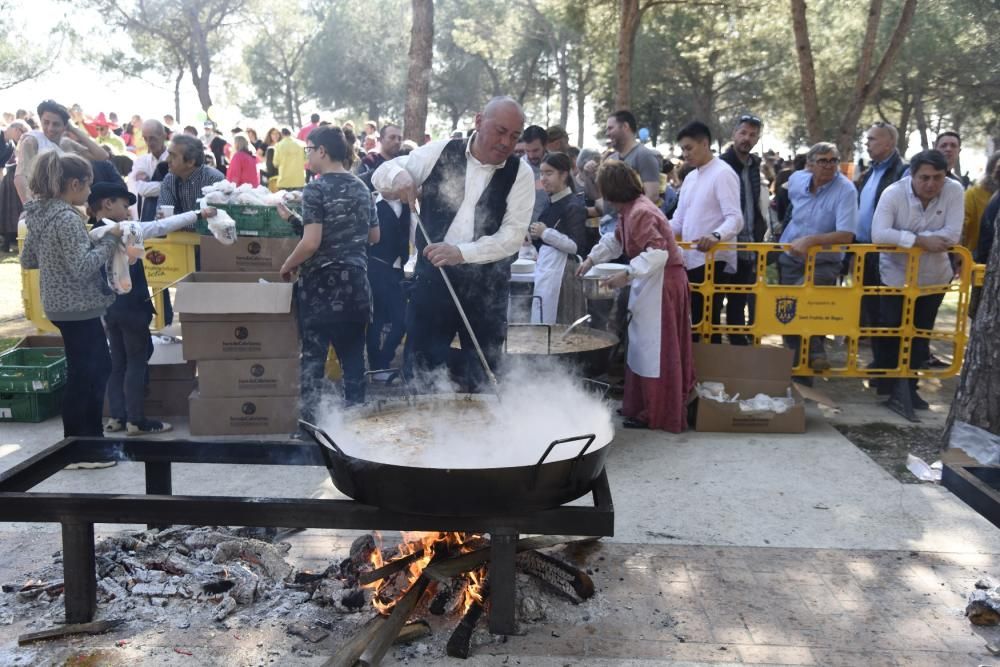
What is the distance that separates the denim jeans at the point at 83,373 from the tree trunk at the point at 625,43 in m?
11.6

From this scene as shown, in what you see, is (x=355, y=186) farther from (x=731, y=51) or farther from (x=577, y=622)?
(x=731, y=51)

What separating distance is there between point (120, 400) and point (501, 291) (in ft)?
9.45

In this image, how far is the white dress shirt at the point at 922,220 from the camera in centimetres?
624

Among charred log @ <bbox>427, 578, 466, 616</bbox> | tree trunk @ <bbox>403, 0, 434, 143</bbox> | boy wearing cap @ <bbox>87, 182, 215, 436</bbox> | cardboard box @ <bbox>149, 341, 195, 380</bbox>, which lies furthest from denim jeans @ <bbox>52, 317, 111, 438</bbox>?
tree trunk @ <bbox>403, 0, 434, 143</bbox>

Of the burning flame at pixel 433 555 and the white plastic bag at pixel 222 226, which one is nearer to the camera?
the burning flame at pixel 433 555

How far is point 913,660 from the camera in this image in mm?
3078

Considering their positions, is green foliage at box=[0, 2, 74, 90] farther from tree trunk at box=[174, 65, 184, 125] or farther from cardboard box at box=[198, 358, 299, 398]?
cardboard box at box=[198, 358, 299, 398]

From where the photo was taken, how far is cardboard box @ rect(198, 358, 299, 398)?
18.5 feet

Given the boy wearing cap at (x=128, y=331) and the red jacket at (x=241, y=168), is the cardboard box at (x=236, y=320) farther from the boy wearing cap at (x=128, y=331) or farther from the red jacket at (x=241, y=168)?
the red jacket at (x=241, y=168)

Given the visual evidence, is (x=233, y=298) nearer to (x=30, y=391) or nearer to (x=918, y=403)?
(x=30, y=391)

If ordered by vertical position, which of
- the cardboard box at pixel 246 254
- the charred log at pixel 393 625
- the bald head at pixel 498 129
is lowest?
the charred log at pixel 393 625

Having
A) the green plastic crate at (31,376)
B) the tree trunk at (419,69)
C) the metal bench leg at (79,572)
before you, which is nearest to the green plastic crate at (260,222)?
the green plastic crate at (31,376)

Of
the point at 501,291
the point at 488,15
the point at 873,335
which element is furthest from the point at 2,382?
the point at 488,15

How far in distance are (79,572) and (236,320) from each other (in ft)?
8.64
